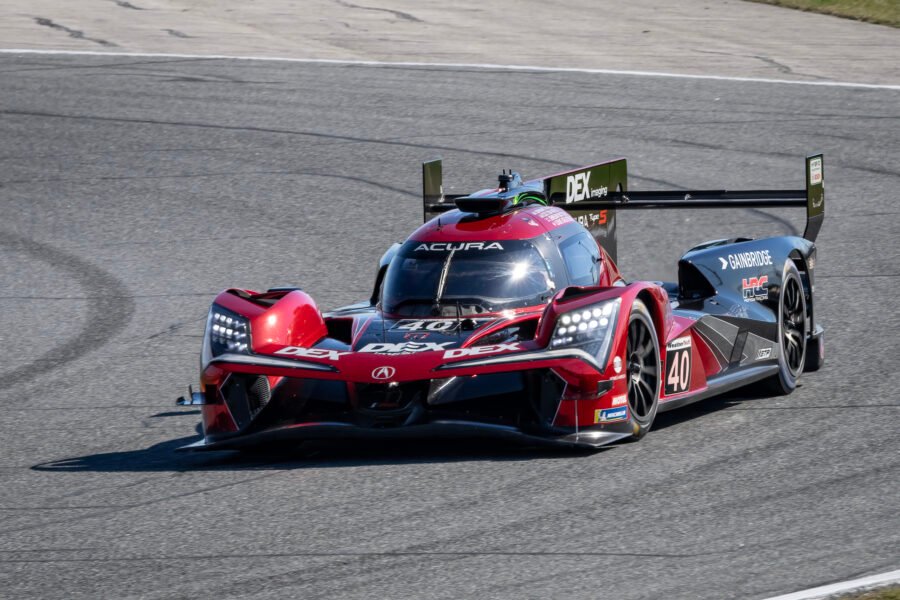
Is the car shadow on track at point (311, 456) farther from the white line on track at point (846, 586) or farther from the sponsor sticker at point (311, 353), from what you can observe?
the white line on track at point (846, 586)

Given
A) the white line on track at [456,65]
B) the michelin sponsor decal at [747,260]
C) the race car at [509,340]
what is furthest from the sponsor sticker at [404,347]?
the white line on track at [456,65]

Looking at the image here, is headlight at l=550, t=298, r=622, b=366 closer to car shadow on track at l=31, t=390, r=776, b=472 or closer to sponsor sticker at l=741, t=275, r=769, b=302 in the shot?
car shadow on track at l=31, t=390, r=776, b=472

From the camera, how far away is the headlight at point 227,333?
27.5 feet

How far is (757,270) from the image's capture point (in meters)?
9.84

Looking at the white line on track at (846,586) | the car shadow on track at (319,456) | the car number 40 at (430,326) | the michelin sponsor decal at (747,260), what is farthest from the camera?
the michelin sponsor decal at (747,260)

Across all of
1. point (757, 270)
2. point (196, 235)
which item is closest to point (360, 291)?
point (196, 235)

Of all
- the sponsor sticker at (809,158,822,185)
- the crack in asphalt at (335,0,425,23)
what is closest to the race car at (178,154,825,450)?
the sponsor sticker at (809,158,822,185)

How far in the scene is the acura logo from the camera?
25.6 ft

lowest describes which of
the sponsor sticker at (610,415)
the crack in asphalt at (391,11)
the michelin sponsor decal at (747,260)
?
A: the sponsor sticker at (610,415)

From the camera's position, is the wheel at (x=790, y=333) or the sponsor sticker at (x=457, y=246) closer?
the sponsor sticker at (x=457, y=246)

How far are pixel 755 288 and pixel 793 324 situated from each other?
0.47 metres

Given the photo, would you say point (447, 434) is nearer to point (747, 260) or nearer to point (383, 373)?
point (383, 373)

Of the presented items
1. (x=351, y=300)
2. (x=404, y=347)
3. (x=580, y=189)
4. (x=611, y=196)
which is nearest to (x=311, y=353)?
(x=404, y=347)

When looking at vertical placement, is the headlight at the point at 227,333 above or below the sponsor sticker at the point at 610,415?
above
